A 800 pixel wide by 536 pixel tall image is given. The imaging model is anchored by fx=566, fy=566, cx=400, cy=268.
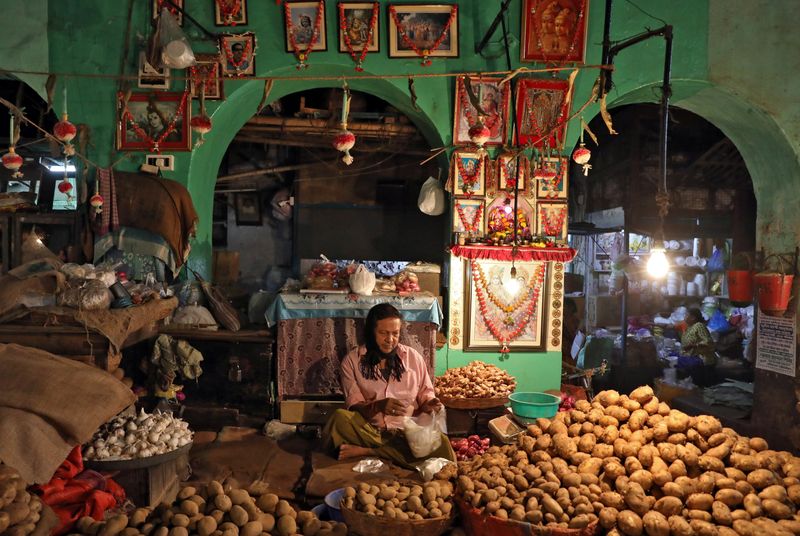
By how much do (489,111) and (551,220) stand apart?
1556 millimetres

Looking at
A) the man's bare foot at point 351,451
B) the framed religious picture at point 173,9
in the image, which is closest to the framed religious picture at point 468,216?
the man's bare foot at point 351,451

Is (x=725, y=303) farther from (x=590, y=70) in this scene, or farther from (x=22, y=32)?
(x=22, y=32)

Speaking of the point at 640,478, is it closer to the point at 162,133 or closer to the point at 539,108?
the point at 539,108

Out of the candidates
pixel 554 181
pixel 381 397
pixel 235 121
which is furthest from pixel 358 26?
pixel 381 397

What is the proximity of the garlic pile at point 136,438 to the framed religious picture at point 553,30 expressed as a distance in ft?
18.5

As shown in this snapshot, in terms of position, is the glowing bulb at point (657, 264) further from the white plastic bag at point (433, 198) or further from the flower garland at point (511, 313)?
the white plastic bag at point (433, 198)

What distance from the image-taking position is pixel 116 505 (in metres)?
3.92

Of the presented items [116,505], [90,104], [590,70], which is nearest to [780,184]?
[590,70]

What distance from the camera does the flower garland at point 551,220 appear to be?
23.1ft

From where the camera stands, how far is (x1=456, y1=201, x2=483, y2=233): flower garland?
6.97 m

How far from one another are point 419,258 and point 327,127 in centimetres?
289

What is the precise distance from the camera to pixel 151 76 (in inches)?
265

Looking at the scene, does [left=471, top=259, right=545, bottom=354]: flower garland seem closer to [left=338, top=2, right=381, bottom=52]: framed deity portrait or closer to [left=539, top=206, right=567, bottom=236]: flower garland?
[left=539, top=206, right=567, bottom=236]: flower garland

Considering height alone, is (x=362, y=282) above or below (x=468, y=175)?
below
